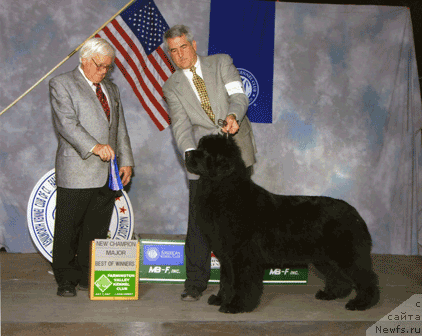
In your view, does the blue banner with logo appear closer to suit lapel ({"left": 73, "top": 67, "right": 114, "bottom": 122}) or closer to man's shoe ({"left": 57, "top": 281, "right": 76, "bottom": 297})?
suit lapel ({"left": 73, "top": 67, "right": 114, "bottom": 122})

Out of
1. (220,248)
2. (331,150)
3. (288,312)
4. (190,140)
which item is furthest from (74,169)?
(331,150)

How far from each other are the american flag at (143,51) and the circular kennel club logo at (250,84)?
854mm

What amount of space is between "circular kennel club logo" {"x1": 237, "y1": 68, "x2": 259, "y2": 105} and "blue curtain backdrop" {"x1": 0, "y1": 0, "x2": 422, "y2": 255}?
0.17m

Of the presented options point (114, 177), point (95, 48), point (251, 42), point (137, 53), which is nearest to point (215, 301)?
point (114, 177)

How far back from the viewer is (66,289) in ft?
10.7

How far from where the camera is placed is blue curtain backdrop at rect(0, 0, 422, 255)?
204 inches

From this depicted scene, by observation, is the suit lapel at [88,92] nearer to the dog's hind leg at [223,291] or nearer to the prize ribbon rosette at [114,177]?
the prize ribbon rosette at [114,177]

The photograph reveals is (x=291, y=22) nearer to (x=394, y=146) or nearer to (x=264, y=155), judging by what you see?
(x=264, y=155)

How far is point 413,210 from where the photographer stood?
5.40 meters

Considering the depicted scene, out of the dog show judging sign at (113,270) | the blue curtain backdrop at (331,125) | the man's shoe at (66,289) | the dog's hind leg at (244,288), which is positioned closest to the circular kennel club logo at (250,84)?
the blue curtain backdrop at (331,125)

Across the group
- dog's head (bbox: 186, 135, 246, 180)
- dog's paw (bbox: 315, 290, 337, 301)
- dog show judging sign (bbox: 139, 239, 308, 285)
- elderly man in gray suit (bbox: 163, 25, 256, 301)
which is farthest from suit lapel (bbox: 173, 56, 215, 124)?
dog's paw (bbox: 315, 290, 337, 301)

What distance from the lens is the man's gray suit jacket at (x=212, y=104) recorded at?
130 inches

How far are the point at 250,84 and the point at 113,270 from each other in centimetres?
291

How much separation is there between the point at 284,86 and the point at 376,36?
1.31 meters
